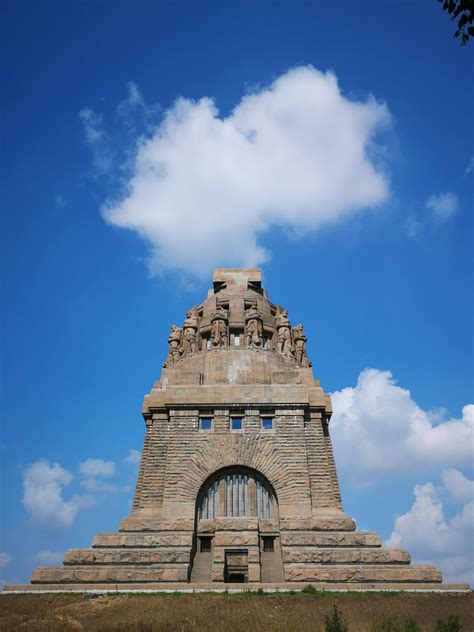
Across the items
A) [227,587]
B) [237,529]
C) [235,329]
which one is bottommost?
[227,587]

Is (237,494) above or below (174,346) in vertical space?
below

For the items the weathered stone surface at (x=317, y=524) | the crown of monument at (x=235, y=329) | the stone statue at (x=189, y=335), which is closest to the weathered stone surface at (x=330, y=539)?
the weathered stone surface at (x=317, y=524)

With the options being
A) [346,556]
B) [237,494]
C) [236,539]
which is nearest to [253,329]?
[237,494]

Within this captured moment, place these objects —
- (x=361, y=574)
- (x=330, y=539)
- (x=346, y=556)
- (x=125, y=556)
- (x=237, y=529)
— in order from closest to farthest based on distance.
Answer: (x=361, y=574), (x=346, y=556), (x=125, y=556), (x=330, y=539), (x=237, y=529)

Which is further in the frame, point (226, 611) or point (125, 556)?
point (125, 556)

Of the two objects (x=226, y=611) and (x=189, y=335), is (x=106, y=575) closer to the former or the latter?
(x=226, y=611)

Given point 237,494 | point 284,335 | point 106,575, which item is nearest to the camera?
point 106,575

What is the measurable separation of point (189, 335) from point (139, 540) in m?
13.6

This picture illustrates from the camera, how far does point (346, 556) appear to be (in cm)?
1872

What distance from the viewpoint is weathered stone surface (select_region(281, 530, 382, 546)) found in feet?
63.9

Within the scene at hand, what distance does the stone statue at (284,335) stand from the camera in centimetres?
2883

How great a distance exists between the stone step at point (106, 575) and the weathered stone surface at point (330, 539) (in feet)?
14.3

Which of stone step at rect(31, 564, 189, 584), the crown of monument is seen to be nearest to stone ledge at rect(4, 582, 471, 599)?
stone step at rect(31, 564, 189, 584)

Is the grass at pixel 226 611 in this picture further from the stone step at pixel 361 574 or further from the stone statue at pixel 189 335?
the stone statue at pixel 189 335
